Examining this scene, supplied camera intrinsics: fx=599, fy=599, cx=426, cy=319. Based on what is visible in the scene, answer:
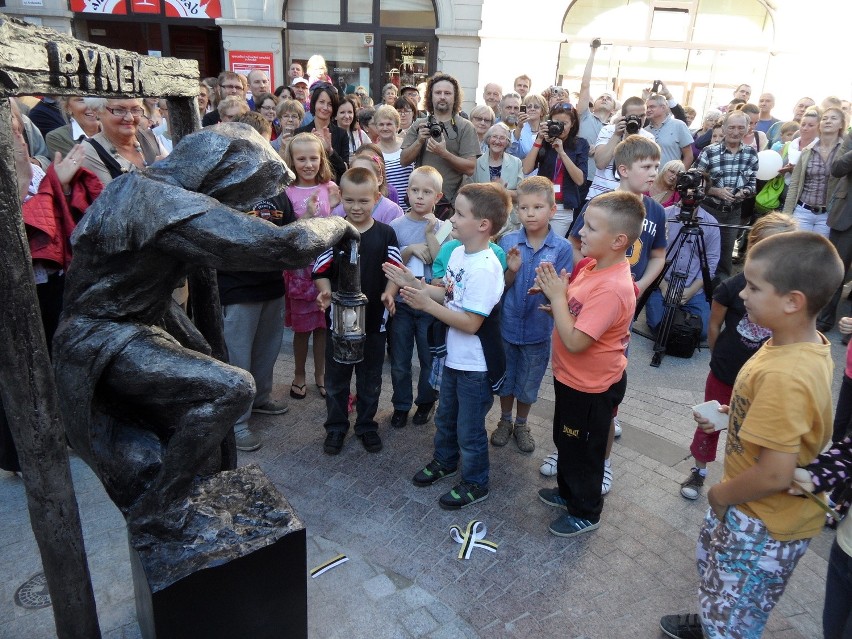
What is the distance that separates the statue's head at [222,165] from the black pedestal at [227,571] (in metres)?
1.15

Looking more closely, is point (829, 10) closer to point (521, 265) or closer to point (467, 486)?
point (521, 265)

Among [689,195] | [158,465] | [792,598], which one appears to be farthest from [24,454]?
[689,195]

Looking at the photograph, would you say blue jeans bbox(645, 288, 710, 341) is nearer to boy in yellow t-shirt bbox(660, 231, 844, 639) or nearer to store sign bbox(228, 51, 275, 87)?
boy in yellow t-shirt bbox(660, 231, 844, 639)

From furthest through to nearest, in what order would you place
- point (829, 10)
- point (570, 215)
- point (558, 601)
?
point (829, 10)
point (570, 215)
point (558, 601)

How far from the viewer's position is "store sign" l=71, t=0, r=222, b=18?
13.0 meters

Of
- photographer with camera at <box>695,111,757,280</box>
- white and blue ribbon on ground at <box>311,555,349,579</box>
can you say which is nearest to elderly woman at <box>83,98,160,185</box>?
white and blue ribbon on ground at <box>311,555,349,579</box>

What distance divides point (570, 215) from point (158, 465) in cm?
516

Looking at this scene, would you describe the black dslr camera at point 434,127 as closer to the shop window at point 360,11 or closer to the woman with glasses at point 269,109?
the woman with glasses at point 269,109

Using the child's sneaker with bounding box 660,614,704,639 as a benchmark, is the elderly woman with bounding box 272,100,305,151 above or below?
above

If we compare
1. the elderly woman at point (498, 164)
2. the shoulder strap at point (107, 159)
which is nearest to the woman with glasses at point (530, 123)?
the elderly woman at point (498, 164)

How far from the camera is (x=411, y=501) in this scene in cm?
337

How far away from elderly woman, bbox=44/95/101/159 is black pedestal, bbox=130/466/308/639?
3.28 meters

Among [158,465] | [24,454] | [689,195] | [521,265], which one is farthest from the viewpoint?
[689,195]

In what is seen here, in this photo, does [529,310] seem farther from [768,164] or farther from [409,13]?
[409,13]
